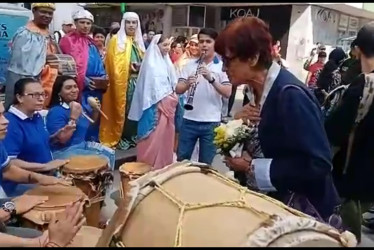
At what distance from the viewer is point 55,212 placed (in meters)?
2.40

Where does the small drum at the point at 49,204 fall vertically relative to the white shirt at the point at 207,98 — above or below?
below

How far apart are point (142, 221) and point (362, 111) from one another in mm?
1740

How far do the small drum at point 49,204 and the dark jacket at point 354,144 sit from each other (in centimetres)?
144

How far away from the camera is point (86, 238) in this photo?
213 cm

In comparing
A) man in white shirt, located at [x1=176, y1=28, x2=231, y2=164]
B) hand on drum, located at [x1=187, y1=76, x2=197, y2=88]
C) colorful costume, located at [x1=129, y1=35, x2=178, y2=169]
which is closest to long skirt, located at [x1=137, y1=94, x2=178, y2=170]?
colorful costume, located at [x1=129, y1=35, x2=178, y2=169]

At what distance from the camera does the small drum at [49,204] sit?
2336 millimetres

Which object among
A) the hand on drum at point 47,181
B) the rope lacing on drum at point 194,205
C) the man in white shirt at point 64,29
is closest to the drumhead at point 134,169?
the hand on drum at point 47,181

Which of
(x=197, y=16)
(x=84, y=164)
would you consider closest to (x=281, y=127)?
(x=84, y=164)

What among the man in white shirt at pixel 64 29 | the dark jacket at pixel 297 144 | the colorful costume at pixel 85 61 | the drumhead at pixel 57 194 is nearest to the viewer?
the dark jacket at pixel 297 144

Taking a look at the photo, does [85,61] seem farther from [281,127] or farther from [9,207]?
[281,127]

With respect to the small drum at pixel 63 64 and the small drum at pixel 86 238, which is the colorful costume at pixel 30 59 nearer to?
the small drum at pixel 63 64

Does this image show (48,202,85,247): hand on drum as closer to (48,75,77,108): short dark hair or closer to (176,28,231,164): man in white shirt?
(48,75,77,108): short dark hair

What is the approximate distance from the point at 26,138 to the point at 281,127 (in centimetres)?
172

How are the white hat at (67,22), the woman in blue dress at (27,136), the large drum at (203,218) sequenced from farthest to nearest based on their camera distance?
1. the white hat at (67,22)
2. the woman in blue dress at (27,136)
3. the large drum at (203,218)
